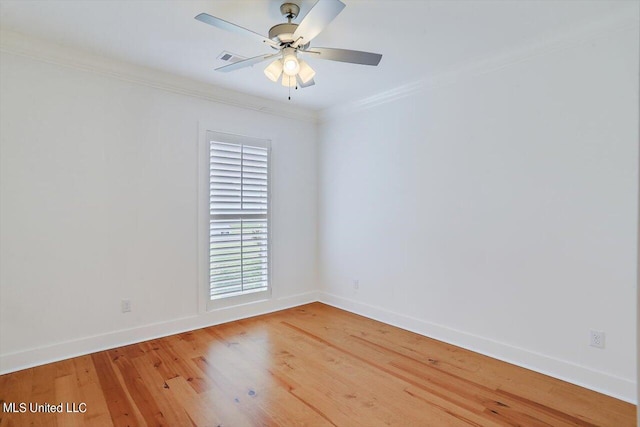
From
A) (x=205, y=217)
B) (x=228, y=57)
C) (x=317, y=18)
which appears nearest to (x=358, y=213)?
(x=205, y=217)

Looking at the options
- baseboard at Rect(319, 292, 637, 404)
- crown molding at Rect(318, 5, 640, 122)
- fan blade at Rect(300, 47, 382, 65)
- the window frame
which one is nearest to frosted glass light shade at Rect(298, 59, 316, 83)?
fan blade at Rect(300, 47, 382, 65)

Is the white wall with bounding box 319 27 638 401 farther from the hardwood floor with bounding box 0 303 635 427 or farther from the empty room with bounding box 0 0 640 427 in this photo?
the hardwood floor with bounding box 0 303 635 427

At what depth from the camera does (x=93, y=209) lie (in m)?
2.98

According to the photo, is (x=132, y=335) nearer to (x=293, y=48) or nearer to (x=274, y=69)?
(x=274, y=69)

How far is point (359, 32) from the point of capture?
252cm

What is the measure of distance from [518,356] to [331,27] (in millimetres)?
2961

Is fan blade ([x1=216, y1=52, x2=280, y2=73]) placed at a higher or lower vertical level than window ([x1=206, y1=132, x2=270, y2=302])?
higher

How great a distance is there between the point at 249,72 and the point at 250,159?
3.32 feet

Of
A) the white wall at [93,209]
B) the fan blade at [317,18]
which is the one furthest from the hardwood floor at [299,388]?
the fan blade at [317,18]

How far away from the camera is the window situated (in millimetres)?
3691

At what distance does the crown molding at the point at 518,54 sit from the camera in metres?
2.27

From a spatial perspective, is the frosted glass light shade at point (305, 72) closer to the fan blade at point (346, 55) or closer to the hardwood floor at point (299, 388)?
the fan blade at point (346, 55)

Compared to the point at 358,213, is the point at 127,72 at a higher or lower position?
higher

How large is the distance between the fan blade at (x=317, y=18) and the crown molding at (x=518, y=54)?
5.54ft
